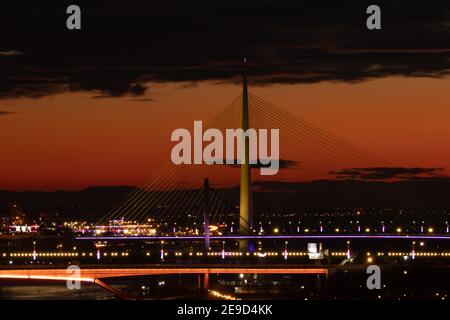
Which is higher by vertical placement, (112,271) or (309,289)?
(112,271)

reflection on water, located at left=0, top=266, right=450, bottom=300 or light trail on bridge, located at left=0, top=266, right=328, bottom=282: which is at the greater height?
light trail on bridge, located at left=0, top=266, right=328, bottom=282

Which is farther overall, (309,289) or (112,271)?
(309,289)

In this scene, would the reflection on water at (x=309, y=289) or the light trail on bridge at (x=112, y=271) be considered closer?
the reflection on water at (x=309, y=289)

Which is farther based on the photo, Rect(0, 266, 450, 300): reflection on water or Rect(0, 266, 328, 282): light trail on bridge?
Rect(0, 266, 328, 282): light trail on bridge

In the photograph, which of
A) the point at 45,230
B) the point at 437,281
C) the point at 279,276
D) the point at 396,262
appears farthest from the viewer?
the point at 45,230

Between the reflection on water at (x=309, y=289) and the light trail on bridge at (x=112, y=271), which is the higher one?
the light trail on bridge at (x=112, y=271)

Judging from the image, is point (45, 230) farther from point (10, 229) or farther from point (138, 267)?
point (138, 267)
